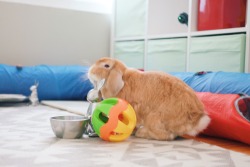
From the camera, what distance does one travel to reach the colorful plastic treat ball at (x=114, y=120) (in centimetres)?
150

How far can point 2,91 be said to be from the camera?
8.82 ft

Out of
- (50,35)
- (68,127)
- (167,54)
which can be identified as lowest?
(68,127)

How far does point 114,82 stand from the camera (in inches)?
65.9

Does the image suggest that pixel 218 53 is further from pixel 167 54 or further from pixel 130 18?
pixel 130 18

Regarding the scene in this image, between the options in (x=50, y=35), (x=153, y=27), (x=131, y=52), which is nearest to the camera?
(x=153, y=27)

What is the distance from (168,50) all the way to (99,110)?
137cm

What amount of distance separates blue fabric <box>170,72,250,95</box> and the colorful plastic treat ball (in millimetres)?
633

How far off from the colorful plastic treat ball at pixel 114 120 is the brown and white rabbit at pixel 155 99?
10 cm

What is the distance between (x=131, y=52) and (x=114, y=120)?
5.93 ft

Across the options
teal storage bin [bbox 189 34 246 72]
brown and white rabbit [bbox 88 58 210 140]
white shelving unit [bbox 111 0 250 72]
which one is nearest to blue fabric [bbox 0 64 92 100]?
white shelving unit [bbox 111 0 250 72]

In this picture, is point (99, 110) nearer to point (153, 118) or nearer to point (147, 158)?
point (153, 118)

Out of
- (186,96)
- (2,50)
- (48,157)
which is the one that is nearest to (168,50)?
(186,96)

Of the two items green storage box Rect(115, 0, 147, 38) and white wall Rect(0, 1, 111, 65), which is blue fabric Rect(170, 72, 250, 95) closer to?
green storage box Rect(115, 0, 147, 38)

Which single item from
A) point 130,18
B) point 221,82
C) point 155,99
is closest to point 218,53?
point 221,82
